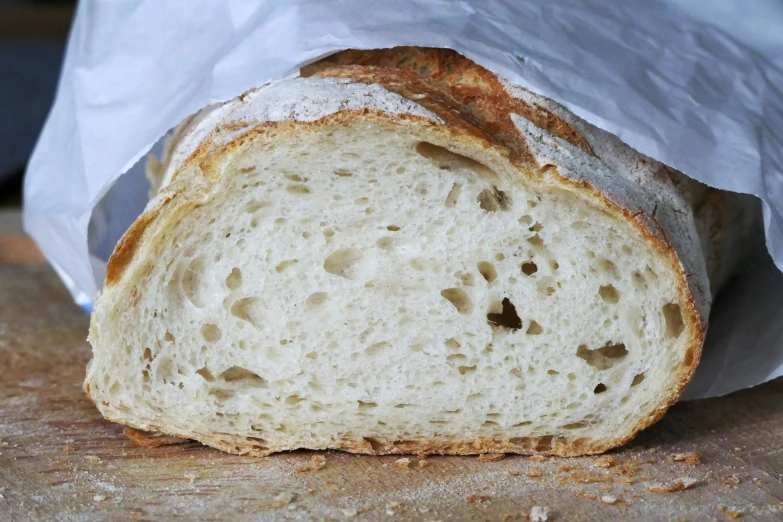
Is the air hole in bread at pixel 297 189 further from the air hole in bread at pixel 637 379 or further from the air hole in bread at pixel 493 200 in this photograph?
the air hole in bread at pixel 637 379

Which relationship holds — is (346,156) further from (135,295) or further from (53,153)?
(53,153)

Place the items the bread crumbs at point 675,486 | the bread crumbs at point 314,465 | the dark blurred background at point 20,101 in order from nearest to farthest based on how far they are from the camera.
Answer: the bread crumbs at point 675,486 < the bread crumbs at point 314,465 < the dark blurred background at point 20,101

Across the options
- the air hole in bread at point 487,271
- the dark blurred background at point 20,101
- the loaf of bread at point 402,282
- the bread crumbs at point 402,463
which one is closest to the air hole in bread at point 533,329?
the loaf of bread at point 402,282

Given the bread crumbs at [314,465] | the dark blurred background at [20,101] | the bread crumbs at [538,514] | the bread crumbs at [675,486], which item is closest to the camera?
the bread crumbs at [538,514]

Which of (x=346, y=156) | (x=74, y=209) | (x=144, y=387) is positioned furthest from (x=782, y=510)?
(x=74, y=209)

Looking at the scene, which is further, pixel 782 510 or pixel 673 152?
pixel 673 152
